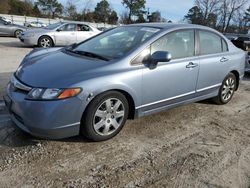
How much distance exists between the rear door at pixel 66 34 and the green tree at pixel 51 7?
56.9 meters

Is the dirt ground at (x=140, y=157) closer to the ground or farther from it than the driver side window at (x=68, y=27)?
closer to the ground

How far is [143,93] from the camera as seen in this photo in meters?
3.69

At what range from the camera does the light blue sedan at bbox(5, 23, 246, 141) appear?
3051mm

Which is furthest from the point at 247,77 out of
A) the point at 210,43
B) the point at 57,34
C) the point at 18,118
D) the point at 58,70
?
the point at 57,34

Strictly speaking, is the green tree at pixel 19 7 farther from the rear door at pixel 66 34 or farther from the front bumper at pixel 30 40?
the front bumper at pixel 30 40

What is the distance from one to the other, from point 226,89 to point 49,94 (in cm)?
352

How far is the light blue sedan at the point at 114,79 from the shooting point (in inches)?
120

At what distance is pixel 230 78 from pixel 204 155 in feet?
7.81

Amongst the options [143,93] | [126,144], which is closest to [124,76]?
[143,93]

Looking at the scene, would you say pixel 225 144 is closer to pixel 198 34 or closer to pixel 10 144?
pixel 198 34

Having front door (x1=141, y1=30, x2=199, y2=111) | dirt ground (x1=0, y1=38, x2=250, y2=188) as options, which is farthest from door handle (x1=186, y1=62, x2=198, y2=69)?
dirt ground (x1=0, y1=38, x2=250, y2=188)

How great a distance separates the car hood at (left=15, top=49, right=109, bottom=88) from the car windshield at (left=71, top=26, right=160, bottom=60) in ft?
0.94

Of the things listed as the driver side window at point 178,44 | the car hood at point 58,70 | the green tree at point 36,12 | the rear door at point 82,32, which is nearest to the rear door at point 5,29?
the rear door at point 82,32

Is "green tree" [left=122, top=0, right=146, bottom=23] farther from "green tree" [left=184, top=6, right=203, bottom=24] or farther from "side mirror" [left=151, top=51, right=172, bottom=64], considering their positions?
"side mirror" [left=151, top=51, right=172, bottom=64]
